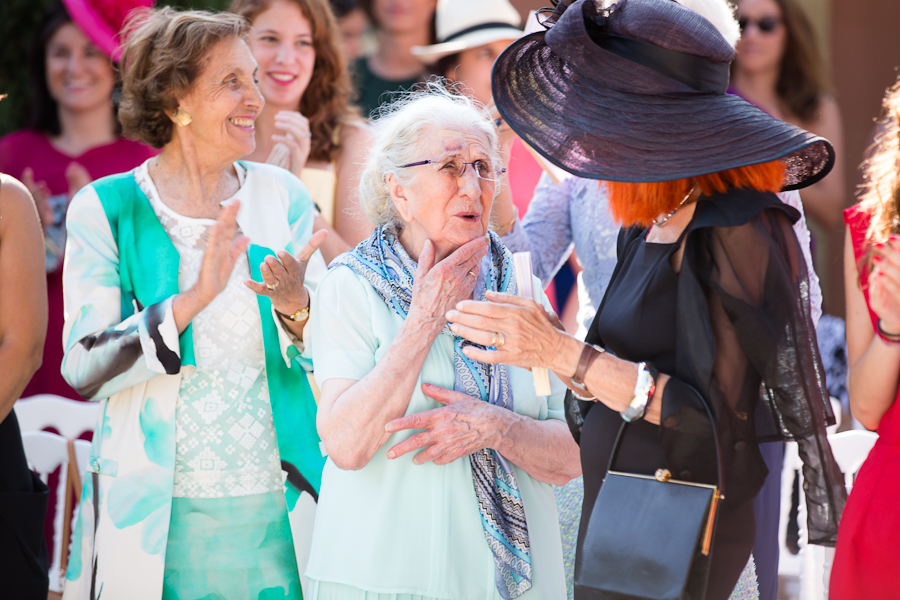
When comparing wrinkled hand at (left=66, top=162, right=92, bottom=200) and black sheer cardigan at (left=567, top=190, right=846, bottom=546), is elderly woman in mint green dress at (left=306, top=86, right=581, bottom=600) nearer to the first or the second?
black sheer cardigan at (left=567, top=190, right=846, bottom=546)

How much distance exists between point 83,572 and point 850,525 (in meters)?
2.16

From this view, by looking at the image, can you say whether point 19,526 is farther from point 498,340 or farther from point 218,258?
point 498,340

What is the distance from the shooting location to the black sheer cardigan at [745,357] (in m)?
1.68

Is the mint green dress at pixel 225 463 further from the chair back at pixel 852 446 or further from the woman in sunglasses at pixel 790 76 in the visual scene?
the woman in sunglasses at pixel 790 76

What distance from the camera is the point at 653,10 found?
1801mm

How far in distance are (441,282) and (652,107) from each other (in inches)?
25.6

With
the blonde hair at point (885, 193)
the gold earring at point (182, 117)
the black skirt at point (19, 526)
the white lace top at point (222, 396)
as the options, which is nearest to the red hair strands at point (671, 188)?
the blonde hair at point (885, 193)

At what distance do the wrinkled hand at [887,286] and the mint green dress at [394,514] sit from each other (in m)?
1.01

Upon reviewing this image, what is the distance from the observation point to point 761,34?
4598mm

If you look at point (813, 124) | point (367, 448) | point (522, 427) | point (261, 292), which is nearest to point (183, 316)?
point (261, 292)

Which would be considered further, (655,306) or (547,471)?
(547,471)

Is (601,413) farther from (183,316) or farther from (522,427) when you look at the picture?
(183,316)

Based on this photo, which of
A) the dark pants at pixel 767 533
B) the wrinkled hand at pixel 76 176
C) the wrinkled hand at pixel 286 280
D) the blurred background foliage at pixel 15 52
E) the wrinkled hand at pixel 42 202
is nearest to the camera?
the dark pants at pixel 767 533

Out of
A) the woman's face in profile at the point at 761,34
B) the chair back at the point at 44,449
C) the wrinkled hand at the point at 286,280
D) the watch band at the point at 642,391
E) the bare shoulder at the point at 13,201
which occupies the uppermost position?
the woman's face in profile at the point at 761,34
